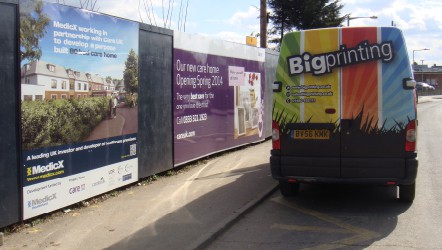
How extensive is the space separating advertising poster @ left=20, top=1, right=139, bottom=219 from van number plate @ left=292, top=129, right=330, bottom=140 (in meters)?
2.77

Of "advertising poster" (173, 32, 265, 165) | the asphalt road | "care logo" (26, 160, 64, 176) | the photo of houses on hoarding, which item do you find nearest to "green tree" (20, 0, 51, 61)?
the photo of houses on hoarding

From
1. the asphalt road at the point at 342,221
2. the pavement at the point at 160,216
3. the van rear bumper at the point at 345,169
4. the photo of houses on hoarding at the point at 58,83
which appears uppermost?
the photo of houses on hoarding at the point at 58,83

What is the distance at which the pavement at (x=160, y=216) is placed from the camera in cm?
516

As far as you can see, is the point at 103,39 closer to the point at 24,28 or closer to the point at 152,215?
the point at 24,28

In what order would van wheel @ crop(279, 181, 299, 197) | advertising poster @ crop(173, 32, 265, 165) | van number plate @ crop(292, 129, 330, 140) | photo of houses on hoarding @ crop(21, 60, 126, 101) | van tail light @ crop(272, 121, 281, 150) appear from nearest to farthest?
1. photo of houses on hoarding @ crop(21, 60, 126, 101)
2. van number plate @ crop(292, 129, 330, 140)
3. van tail light @ crop(272, 121, 281, 150)
4. van wheel @ crop(279, 181, 299, 197)
5. advertising poster @ crop(173, 32, 265, 165)

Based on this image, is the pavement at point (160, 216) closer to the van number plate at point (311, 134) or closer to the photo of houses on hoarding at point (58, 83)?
the photo of houses on hoarding at point (58, 83)

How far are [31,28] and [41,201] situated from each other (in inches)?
84.0

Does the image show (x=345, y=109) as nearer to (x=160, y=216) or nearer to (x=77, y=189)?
(x=160, y=216)

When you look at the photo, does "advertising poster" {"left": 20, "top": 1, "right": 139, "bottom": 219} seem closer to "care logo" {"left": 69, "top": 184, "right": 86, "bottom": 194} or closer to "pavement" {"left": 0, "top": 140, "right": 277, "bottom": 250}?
"care logo" {"left": 69, "top": 184, "right": 86, "bottom": 194}

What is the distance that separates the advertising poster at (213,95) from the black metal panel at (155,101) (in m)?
0.28

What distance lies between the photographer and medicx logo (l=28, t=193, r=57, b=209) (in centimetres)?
559

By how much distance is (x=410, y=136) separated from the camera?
241 inches

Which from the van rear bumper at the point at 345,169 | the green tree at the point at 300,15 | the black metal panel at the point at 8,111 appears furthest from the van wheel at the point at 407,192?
the green tree at the point at 300,15

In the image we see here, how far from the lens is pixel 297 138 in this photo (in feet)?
21.5
